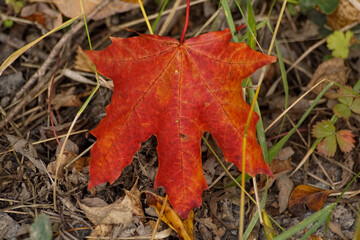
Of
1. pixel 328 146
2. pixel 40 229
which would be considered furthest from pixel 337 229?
pixel 40 229

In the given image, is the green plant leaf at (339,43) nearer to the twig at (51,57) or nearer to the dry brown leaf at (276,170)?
the dry brown leaf at (276,170)

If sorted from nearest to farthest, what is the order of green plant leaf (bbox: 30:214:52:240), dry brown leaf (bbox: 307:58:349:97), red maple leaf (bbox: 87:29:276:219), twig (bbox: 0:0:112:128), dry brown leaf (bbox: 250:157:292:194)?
green plant leaf (bbox: 30:214:52:240), red maple leaf (bbox: 87:29:276:219), dry brown leaf (bbox: 250:157:292:194), twig (bbox: 0:0:112:128), dry brown leaf (bbox: 307:58:349:97)

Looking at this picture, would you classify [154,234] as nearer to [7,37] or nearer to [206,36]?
[206,36]

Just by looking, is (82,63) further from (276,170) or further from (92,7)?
(276,170)

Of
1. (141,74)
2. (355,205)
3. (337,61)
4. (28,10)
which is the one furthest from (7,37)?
(355,205)

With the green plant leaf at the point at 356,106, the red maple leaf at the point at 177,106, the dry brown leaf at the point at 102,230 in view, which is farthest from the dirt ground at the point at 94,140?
the red maple leaf at the point at 177,106

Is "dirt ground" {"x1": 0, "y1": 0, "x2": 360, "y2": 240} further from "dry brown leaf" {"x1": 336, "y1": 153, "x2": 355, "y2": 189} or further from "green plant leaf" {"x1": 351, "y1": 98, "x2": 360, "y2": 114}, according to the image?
"green plant leaf" {"x1": 351, "y1": 98, "x2": 360, "y2": 114}

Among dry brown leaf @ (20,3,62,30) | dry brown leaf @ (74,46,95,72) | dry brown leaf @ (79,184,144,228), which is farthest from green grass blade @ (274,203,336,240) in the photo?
dry brown leaf @ (20,3,62,30)
